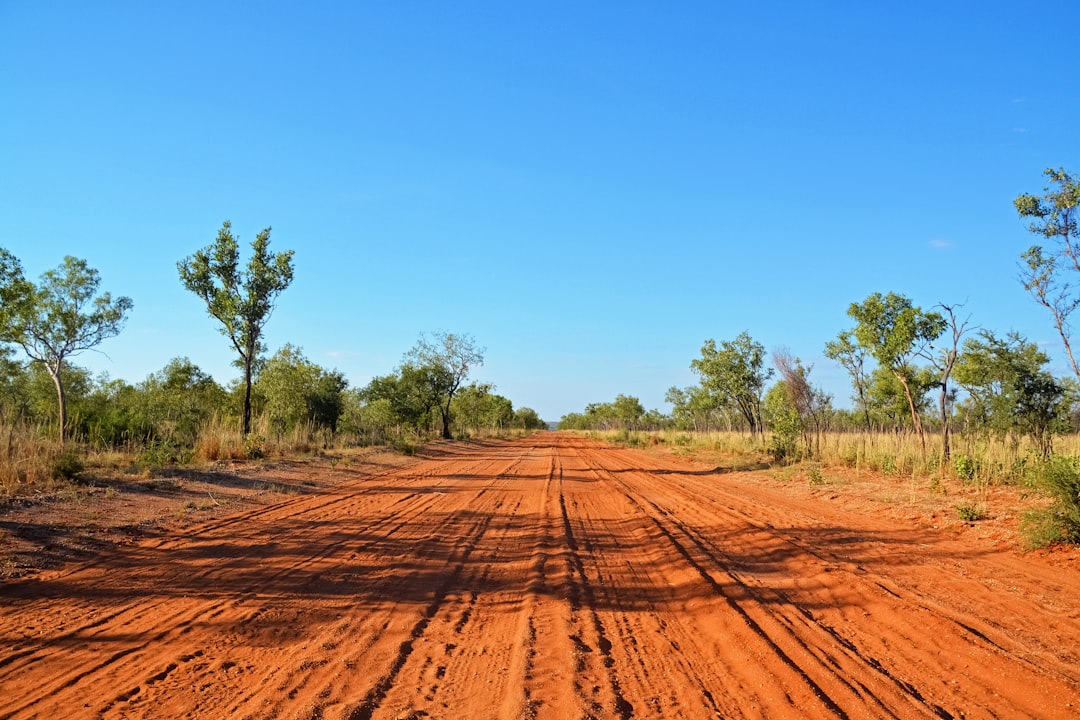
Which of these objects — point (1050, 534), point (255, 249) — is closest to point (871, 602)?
point (1050, 534)

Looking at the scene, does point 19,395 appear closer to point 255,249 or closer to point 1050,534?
point 255,249

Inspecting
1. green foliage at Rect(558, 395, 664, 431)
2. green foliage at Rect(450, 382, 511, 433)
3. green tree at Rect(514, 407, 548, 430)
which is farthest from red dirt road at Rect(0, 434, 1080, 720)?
green tree at Rect(514, 407, 548, 430)

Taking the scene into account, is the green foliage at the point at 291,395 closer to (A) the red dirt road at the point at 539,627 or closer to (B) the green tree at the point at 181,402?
(B) the green tree at the point at 181,402

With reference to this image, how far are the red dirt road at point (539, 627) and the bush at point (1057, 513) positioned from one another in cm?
55

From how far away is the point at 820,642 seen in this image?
4902 millimetres

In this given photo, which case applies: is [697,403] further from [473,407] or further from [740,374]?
[473,407]

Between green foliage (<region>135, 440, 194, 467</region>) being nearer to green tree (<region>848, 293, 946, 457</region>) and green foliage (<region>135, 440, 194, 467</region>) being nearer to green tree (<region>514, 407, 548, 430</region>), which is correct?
green tree (<region>848, 293, 946, 457</region>)

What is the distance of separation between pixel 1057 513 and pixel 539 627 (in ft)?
23.6

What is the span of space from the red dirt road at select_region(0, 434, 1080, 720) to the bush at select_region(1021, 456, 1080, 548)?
548 mm

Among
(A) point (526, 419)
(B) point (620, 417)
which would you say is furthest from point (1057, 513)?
(A) point (526, 419)

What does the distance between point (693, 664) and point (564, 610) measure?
1450 millimetres

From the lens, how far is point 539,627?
202 inches

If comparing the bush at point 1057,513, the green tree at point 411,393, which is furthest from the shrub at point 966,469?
the green tree at point 411,393

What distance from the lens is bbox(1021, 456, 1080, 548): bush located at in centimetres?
773
